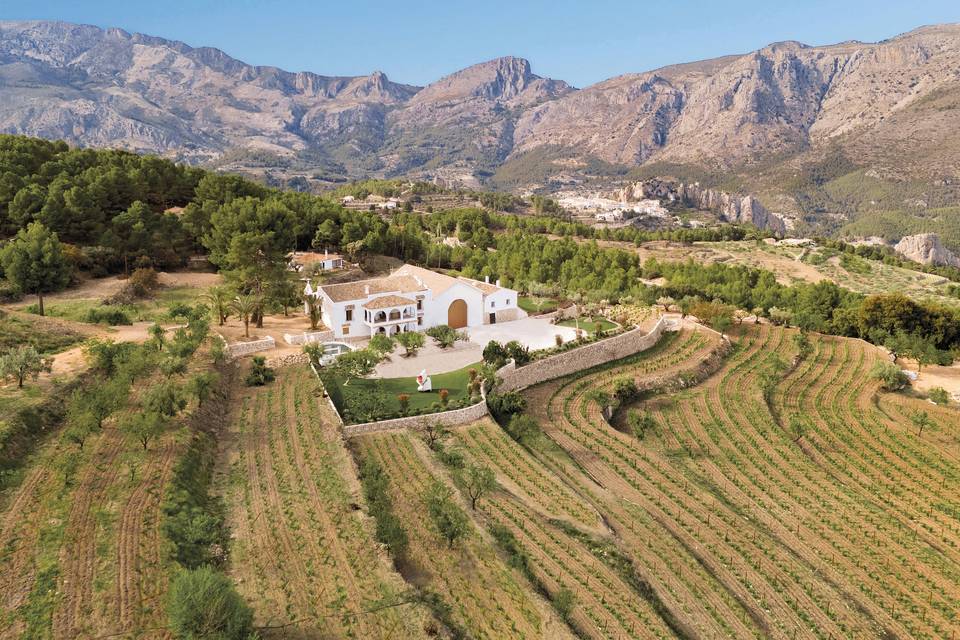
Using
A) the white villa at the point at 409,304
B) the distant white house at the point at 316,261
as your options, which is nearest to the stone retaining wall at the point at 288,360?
the white villa at the point at 409,304

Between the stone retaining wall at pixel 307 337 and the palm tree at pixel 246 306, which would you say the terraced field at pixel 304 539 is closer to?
the stone retaining wall at pixel 307 337

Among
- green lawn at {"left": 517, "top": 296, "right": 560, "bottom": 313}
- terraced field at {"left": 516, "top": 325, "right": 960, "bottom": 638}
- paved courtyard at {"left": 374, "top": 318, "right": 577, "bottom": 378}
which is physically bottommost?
terraced field at {"left": 516, "top": 325, "right": 960, "bottom": 638}

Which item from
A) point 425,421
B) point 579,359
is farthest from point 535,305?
point 425,421

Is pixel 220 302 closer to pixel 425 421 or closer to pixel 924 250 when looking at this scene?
pixel 425 421

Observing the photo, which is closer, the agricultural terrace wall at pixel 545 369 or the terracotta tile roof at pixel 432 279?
the agricultural terrace wall at pixel 545 369

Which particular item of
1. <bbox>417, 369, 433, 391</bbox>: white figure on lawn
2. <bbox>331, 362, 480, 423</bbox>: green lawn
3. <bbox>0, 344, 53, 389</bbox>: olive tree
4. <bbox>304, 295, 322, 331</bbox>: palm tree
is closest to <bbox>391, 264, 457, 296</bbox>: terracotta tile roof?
<bbox>304, 295, 322, 331</bbox>: palm tree

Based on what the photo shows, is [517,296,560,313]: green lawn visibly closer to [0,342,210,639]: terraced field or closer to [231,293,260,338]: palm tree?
[231,293,260,338]: palm tree

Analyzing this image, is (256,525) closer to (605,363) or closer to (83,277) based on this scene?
(605,363)
